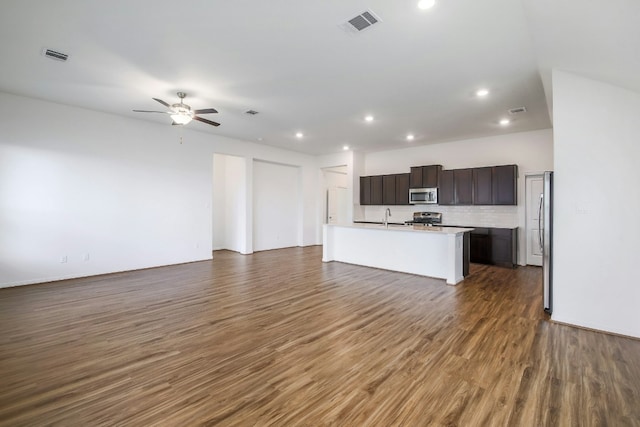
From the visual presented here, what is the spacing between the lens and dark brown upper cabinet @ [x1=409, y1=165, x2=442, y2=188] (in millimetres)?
7429

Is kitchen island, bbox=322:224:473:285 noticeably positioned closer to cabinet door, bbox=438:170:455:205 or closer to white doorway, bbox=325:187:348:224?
cabinet door, bbox=438:170:455:205

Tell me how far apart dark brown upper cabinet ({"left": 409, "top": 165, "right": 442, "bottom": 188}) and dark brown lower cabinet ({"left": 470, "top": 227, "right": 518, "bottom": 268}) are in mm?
1656

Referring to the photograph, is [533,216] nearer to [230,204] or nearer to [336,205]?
[336,205]

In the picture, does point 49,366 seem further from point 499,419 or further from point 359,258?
point 359,258

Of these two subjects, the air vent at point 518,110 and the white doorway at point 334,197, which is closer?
the air vent at point 518,110

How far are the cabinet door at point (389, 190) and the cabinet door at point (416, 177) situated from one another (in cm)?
55

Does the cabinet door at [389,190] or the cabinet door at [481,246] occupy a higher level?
the cabinet door at [389,190]

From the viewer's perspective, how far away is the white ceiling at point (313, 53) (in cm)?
251

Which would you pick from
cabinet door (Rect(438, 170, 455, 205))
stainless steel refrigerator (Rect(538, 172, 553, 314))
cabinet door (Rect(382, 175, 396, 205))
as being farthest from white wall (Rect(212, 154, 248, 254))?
stainless steel refrigerator (Rect(538, 172, 553, 314))

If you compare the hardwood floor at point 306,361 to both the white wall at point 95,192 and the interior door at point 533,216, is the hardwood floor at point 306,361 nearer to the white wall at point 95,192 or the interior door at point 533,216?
the white wall at point 95,192

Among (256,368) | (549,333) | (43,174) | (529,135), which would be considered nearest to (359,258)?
(549,333)

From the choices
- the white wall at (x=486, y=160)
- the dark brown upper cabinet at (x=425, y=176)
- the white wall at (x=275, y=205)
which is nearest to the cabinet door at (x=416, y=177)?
the dark brown upper cabinet at (x=425, y=176)

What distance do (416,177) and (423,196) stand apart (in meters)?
0.57

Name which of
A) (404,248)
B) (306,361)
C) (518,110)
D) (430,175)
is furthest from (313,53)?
(430,175)
